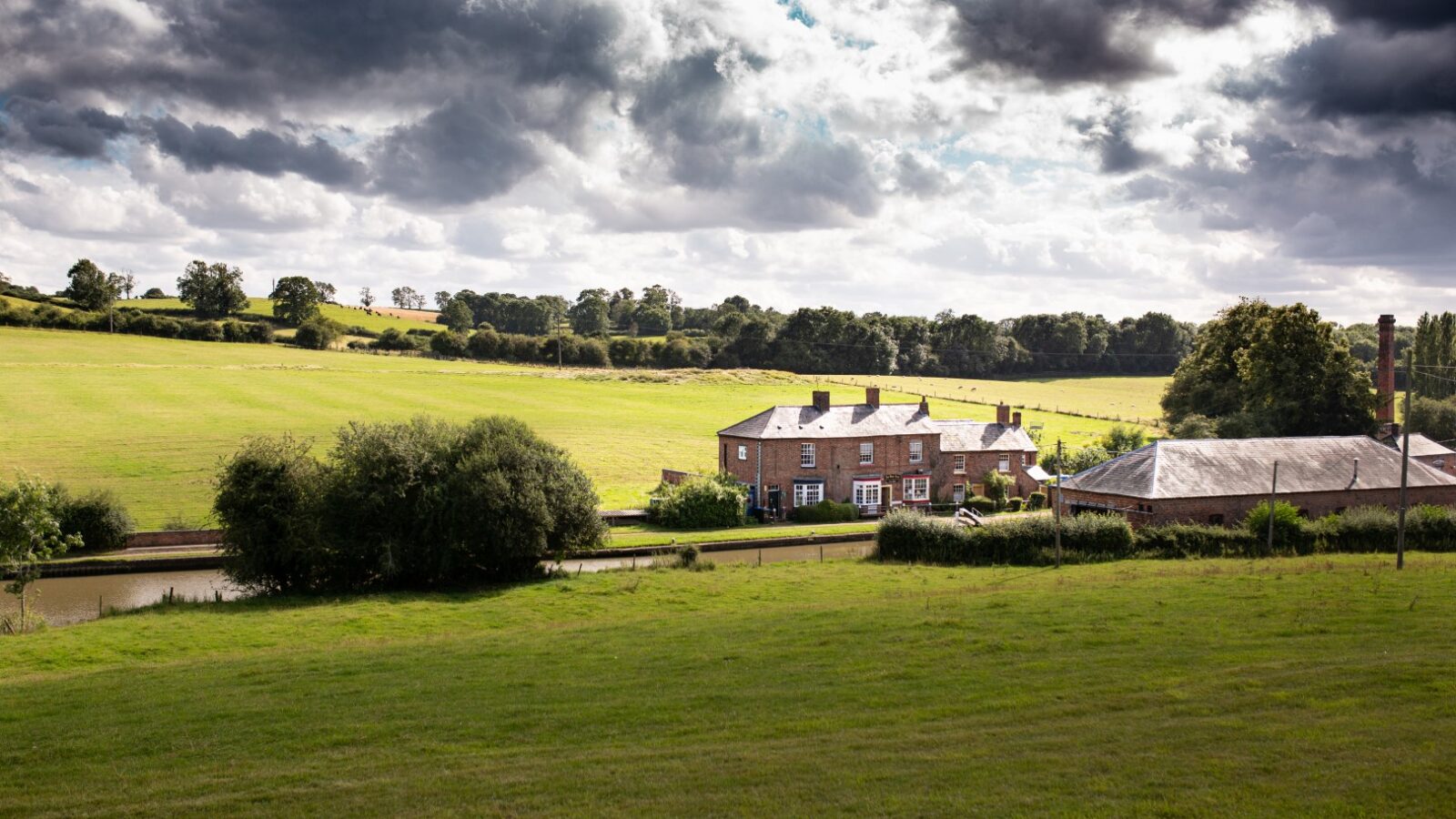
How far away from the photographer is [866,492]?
5984cm

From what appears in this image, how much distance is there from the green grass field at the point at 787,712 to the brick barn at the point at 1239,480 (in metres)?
17.8

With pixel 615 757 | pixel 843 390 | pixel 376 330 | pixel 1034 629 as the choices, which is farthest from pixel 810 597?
pixel 376 330

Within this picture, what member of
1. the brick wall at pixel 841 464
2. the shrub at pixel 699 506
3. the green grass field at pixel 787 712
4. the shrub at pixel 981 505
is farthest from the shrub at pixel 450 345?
the green grass field at pixel 787 712

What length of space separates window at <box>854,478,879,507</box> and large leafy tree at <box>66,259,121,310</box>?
109 metres

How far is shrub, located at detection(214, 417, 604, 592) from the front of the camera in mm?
35250

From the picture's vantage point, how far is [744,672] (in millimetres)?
18922

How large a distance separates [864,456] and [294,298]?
360ft

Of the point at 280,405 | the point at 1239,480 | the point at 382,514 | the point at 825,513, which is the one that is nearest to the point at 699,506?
the point at 825,513

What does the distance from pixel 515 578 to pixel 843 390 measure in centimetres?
7724

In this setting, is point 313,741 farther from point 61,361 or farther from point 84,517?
point 61,361

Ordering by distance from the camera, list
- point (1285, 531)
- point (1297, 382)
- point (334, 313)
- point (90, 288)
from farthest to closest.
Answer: point (334, 313) → point (90, 288) → point (1297, 382) → point (1285, 531)

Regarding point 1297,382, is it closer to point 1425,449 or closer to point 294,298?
point 1425,449

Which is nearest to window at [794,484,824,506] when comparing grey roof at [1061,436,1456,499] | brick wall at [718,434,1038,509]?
brick wall at [718,434,1038,509]

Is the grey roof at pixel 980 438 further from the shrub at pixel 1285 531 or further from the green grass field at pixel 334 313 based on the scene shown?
the green grass field at pixel 334 313
